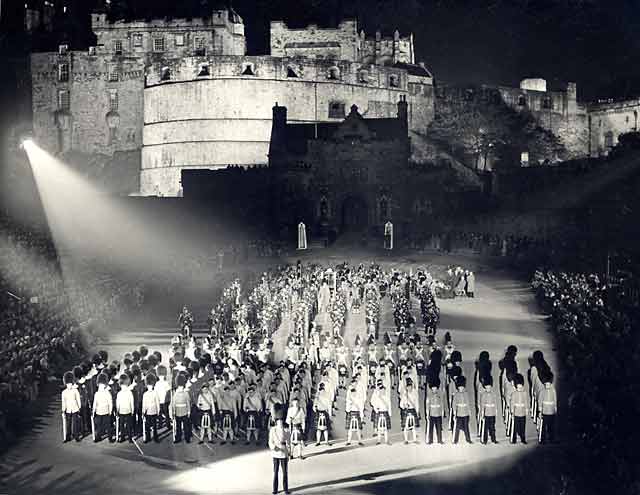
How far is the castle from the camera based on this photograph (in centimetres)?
5703

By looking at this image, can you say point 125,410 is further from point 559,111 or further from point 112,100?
point 559,111

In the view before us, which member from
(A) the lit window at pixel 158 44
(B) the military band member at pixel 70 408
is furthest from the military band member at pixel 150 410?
(A) the lit window at pixel 158 44

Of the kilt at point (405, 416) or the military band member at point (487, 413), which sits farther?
the kilt at point (405, 416)

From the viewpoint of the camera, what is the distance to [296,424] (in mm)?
16312

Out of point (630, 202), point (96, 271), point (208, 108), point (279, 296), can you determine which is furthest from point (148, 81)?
point (279, 296)

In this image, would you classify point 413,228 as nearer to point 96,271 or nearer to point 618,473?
point 96,271

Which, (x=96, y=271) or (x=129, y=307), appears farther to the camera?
(x=96, y=271)

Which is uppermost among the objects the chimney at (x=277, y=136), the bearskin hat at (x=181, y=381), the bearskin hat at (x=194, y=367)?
the chimney at (x=277, y=136)

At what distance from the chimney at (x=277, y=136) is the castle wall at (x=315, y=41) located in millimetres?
10822

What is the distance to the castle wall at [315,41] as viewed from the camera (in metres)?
61.9

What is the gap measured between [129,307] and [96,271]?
18.0 ft

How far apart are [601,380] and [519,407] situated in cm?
194

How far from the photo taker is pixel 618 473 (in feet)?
48.8

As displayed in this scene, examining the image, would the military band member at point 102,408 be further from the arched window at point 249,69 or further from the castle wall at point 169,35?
the castle wall at point 169,35
